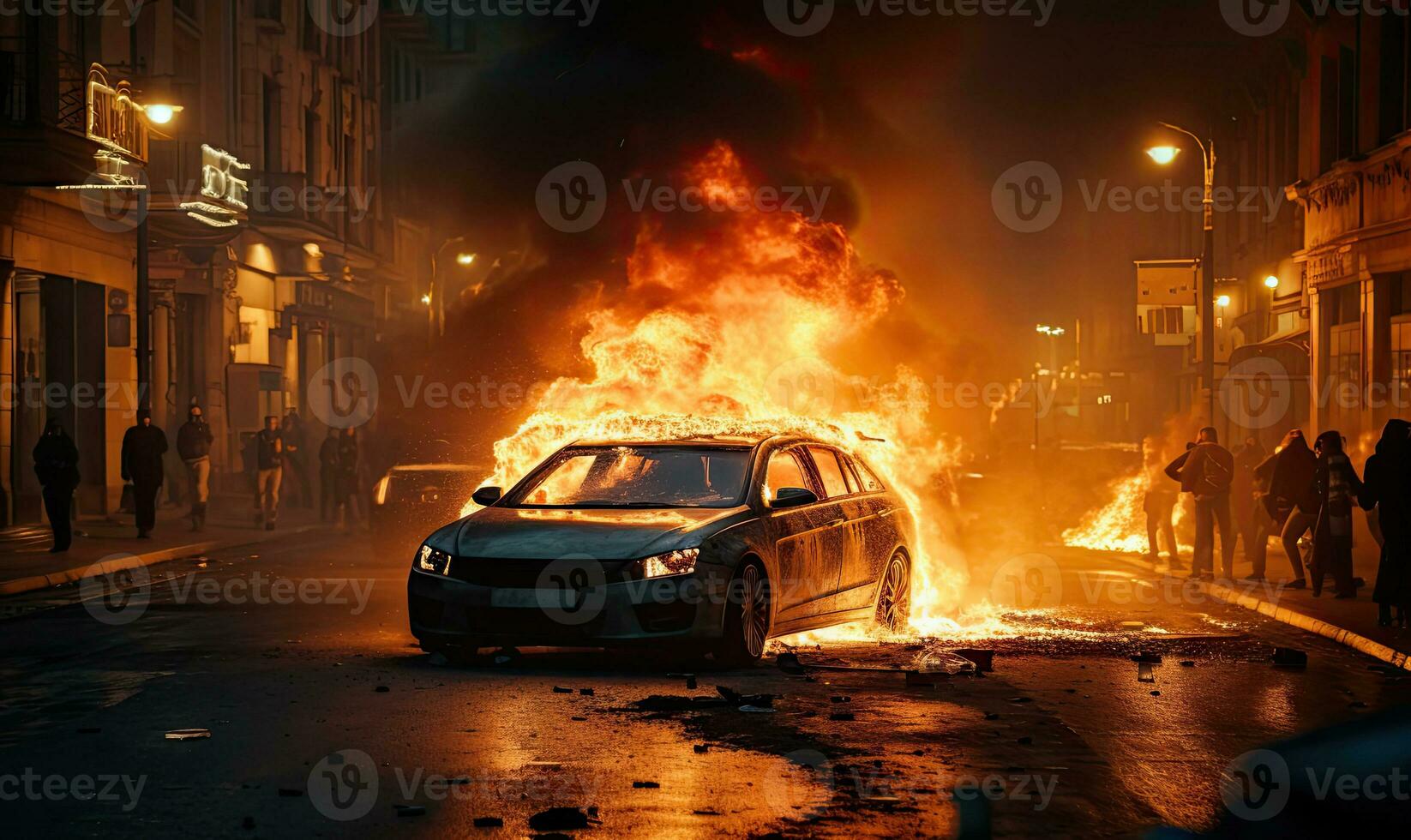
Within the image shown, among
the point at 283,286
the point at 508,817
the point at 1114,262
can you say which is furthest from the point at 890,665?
the point at 1114,262

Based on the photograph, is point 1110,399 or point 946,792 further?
point 1110,399

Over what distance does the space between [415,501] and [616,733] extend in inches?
497

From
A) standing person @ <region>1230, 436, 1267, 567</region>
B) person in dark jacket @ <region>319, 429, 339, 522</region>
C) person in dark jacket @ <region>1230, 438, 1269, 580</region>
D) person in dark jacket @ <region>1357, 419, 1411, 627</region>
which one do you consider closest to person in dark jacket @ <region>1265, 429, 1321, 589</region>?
person in dark jacket @ <region>1230, 438, 1269, 580</region>

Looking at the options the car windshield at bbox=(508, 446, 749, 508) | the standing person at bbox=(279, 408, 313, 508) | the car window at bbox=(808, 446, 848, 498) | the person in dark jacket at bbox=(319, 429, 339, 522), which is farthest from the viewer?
the standing person at bbox=(279, 408, 313, 508)

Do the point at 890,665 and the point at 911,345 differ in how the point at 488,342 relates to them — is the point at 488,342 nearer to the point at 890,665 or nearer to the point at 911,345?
the point at 911,345

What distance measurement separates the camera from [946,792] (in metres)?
6.58

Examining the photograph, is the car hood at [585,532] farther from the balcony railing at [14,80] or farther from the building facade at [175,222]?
the balcony railing at [14,80]

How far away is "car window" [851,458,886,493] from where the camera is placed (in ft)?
41.5

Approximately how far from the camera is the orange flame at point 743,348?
54.6ft

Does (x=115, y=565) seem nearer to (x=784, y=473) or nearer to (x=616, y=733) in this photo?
(x=784, y=473)

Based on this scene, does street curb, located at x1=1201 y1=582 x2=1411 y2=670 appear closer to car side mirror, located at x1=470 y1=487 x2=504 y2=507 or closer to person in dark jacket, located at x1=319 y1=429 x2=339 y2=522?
car side mirror, located at x1=470 y1=487 x2=504 y2=507

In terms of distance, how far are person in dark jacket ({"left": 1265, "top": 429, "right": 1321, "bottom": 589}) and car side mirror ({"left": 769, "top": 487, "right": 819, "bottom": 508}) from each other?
8527mm

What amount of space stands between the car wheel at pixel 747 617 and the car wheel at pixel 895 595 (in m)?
2.01

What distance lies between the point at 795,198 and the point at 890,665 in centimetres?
1021
